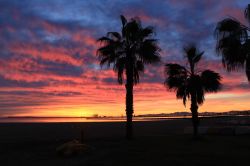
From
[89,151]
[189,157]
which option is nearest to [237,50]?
[189,157]

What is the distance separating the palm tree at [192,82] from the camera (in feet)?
107

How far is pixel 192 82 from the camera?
107 ft

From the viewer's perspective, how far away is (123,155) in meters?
22.1

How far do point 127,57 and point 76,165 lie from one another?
15599mm

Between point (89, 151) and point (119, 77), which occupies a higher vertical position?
point (119, 77)

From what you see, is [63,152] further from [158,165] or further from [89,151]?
[158,165]

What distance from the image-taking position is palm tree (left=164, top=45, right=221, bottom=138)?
A: 32.5 meters

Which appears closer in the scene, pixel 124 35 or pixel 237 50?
pixel 237 50

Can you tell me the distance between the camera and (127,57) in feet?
110

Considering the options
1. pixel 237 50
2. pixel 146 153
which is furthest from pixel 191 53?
pixel 146 153

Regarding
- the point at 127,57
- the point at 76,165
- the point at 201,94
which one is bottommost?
the point at 76,165

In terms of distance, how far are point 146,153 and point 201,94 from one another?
1138 centimetres

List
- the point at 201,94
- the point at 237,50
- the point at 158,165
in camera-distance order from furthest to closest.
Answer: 1. the point at 201,94
2. the point at 237,50
3. the point at 158,165

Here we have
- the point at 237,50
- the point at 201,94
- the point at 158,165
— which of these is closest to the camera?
the point at 158,165
